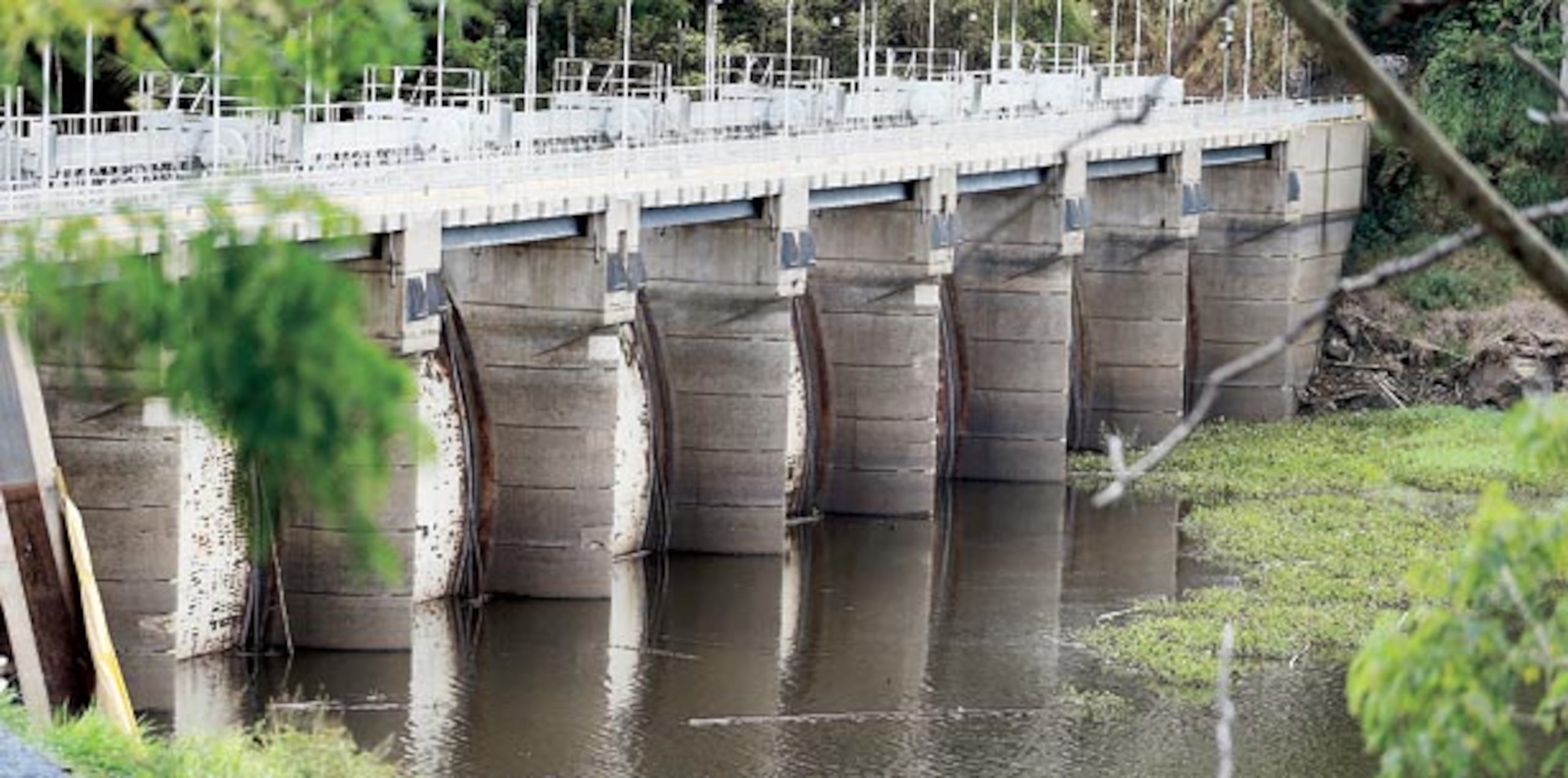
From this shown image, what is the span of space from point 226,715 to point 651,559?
11.5 metres

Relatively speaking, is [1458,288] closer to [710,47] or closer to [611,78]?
[611,78]

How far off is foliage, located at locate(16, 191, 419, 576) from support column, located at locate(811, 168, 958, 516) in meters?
37.3

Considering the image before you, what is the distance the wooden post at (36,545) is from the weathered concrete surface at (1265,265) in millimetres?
31215

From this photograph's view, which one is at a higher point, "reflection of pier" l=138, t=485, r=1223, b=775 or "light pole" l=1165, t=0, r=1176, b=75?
"light pole" l=1165, t=0, r=1176, b=75

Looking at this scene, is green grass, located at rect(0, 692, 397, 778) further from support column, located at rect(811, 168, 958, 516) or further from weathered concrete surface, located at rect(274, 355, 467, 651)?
support column, located at rect(811, 168, 958, 516)

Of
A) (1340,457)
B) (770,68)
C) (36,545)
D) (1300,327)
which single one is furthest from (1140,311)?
(1300,327)

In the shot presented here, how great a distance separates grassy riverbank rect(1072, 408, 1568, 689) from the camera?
36781 millimetres

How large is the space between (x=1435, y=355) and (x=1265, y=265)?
11.3ft

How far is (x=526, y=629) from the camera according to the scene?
35.8 meters

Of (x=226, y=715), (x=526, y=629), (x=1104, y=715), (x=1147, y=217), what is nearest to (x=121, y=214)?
(x=226, y=715)

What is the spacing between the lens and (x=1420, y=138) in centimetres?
767

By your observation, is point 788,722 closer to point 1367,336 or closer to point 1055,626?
point 1055,626

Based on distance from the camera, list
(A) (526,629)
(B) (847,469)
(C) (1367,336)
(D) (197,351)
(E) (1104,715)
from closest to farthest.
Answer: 1. (D) (197,351)
2. (E) (1104,715)
3. (A) (526,629)
4. (B) (847,469)
5. (C) (1367,336)

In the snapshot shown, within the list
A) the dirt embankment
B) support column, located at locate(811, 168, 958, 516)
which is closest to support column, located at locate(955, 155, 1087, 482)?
support column, located at locate(811, 168, 958, 516)
